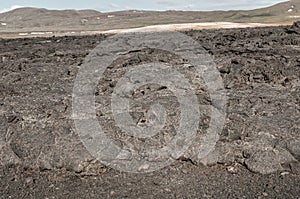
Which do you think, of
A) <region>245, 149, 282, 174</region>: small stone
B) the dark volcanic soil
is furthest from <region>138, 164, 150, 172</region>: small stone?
<region>245, 149, 282, 174</region>: small stone

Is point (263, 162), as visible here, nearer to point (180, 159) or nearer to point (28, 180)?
point (180, 159)

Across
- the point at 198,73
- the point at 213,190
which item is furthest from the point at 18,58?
the point at 213,190

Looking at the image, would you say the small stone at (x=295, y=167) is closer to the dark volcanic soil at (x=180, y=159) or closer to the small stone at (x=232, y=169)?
the dark volcanic soil at (x=180, y=159)

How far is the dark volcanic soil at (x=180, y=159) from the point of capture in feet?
20.3

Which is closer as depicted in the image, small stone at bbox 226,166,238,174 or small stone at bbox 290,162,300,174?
small stone at bbox 290,162,300,174

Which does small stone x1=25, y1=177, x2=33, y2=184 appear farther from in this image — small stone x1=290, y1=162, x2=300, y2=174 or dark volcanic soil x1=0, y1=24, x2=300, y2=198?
small stone x1=290, y1=162, x2=300, y2=174

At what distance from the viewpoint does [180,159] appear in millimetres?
6684

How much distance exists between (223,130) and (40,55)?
4569 mm

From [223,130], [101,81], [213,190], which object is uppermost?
[101,81]

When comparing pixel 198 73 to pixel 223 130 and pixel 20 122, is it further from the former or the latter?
pixel 20 122

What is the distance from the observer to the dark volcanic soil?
20.3 feet

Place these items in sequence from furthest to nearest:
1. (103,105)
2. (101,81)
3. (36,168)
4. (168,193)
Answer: (101,81) < (103,105) < (36,168) < (168,193)

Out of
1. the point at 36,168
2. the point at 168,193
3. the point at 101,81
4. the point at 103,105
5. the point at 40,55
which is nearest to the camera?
the point at 168,193

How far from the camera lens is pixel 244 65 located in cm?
770
